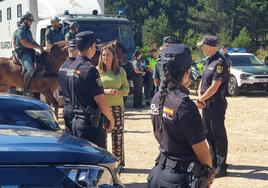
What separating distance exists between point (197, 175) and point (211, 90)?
3444 mm

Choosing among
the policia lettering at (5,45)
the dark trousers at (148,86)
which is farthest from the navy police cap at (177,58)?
the policia lettering at (5,45)

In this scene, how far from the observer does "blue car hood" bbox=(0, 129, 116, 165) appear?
3070 mm

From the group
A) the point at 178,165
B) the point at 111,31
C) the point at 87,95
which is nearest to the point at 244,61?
the point at 111,31

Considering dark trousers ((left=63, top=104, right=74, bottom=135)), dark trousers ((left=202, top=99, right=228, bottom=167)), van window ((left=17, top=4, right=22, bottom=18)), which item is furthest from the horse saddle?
dark trousers ((left=63, top=104, right=74, bottom=135))

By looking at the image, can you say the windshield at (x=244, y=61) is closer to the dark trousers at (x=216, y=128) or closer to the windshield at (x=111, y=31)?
the windshield at (x=111, y=31)

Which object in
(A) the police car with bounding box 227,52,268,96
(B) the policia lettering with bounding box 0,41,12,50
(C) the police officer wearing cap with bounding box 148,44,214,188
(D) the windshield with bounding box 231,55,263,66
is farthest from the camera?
(D) the windshield with bounding box 231,55,263,66

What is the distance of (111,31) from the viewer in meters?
14.7

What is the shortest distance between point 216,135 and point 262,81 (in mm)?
11794

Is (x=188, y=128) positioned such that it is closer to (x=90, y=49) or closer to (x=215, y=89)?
(x=90, y=49)

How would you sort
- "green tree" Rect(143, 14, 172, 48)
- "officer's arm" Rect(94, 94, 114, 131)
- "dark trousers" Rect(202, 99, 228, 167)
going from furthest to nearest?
"green tree" Rect(143, 14, 172, 48), "dark trousers" Rect(202, 99, 228, 167), "officer's arm" Rect(94, 94, 114, 131)

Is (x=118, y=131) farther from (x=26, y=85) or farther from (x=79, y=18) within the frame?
(x=79, y=18)

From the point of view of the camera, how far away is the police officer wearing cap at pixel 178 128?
3703 millimetres

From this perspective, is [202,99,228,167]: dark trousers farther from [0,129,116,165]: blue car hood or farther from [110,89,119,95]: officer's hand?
[0,129,116,165]: blue car hood

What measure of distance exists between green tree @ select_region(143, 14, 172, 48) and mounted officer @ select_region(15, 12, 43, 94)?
5096cm
